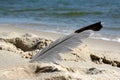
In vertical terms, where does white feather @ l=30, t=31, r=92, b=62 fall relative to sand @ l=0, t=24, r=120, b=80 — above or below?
above

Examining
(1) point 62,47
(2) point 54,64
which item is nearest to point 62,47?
(1) point 62,47

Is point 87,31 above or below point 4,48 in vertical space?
above

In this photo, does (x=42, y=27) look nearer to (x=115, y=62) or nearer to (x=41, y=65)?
(x=115, y=62)

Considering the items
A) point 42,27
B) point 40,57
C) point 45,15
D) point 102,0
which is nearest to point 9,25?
point 42,27

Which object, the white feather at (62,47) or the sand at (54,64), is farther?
the white feather at (62,47)

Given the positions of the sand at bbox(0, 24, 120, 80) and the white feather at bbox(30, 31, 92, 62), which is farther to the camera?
the white feather at bbox(30, 31, 92, 62)

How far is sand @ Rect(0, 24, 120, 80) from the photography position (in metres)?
2.90

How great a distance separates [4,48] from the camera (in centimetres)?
475

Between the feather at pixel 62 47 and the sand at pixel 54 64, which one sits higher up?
the feather at pixel 62 47

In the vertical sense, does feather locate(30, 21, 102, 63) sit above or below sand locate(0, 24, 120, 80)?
above

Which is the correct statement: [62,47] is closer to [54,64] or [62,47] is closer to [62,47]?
[62,47]

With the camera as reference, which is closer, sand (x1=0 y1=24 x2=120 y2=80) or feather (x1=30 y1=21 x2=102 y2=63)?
sand (x1=0 y1=24 x2=120 y2=80)

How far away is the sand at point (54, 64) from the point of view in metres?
2.90

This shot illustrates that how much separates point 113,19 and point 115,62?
7035 mm
